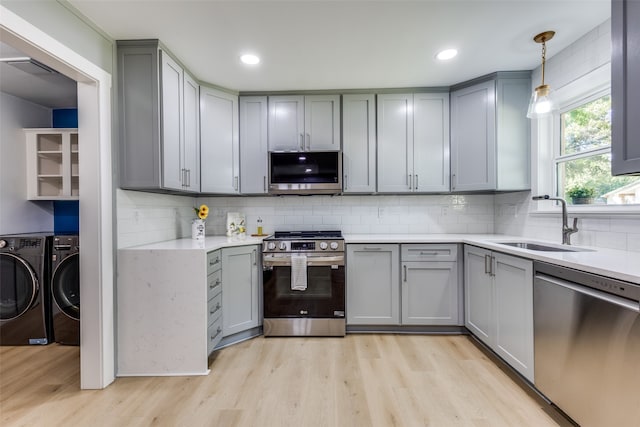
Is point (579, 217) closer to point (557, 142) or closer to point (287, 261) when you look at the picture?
point (557, 142)

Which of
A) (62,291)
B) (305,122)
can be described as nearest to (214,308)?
(62,291)

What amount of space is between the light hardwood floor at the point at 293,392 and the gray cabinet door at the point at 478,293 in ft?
0.69

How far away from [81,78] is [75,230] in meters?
2.02

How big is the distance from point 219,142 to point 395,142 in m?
1.83

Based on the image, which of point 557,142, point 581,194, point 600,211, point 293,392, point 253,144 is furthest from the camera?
point 253,144

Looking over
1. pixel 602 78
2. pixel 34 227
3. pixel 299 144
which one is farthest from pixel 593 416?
pixel 34 227

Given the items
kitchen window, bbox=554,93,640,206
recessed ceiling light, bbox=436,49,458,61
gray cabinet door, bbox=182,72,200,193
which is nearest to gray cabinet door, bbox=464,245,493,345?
kitchen window, bbox=554,93,640,206

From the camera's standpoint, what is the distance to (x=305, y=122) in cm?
295

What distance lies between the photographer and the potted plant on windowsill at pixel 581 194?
7.03 ft

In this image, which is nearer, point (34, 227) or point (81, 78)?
point (81, 78)

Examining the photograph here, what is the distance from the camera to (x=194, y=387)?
192 centimetres

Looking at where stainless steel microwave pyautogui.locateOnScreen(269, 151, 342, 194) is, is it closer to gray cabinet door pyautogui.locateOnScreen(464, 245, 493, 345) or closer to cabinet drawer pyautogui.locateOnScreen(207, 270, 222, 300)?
cabinet drawer pyautogui.locateOnScreen(207, 270, 222, 300)

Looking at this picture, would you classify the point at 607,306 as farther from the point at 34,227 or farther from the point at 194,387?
the point at 34,227

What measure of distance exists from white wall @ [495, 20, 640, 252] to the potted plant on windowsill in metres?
0.15
